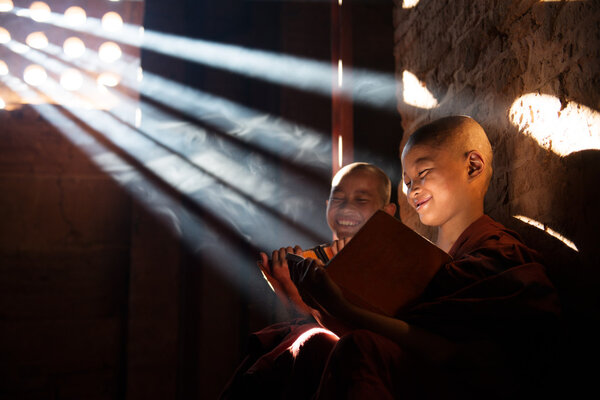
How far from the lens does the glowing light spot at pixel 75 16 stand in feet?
16.8

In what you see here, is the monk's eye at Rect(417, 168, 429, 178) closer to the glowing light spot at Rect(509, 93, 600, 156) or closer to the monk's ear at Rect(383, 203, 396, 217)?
the glowing light spot at Rect(509, 93, 600, 156)

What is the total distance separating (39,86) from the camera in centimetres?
491

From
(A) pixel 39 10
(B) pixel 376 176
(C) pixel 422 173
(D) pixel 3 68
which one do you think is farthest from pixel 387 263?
(A) pixel 39 10

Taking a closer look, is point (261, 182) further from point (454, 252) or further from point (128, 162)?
point (454, 252)

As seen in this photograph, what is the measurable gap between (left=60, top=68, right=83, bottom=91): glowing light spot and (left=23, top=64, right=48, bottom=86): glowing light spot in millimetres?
157

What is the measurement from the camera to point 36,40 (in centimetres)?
510

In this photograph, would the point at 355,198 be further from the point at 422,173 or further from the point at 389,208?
the point at 422,173

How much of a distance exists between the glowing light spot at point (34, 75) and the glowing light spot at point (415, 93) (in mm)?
3223

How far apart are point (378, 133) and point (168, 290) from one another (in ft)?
6.69

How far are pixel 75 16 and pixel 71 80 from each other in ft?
2.07

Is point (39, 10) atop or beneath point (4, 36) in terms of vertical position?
atop

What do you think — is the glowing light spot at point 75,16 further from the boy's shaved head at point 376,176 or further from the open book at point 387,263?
the open book at point 387,263

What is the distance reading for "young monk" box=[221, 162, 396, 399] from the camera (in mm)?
1887

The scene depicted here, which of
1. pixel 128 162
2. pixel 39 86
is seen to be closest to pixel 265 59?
pixel 128 162
